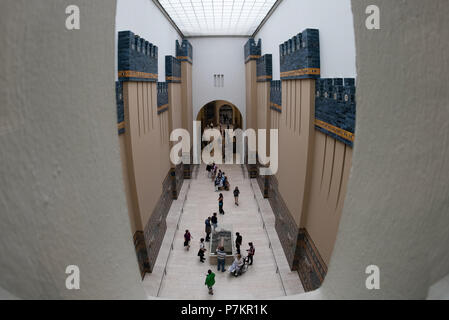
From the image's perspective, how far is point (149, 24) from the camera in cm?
930

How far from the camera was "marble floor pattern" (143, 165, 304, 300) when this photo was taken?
6848 millimetres

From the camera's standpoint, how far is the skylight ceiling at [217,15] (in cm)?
1088

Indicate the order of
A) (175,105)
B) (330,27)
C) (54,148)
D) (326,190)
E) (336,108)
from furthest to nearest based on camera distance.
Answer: (175,105)
(326,190)
(330,27)
(336,108)
(54,148)

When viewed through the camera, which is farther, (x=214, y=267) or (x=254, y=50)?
(x=254, y=50)

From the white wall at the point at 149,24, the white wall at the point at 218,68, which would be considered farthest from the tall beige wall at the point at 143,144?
the white wall at the point at 218,68

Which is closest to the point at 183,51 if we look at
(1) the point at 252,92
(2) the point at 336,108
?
(1) the point at 252,92

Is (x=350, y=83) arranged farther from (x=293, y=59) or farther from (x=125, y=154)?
(x=125, y=154)

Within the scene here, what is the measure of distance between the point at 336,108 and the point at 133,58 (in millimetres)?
4192

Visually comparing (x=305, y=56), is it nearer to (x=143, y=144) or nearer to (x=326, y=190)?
(x=326, y=190)

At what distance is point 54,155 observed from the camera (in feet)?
5.11

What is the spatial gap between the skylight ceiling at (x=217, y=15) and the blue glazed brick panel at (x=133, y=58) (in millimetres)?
3604

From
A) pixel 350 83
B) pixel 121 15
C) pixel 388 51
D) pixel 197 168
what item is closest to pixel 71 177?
pixel 388 51

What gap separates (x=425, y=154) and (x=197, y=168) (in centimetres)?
1596

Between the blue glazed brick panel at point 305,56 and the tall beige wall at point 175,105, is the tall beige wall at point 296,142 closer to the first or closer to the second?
the blue glazed brick panel at point 305,56
